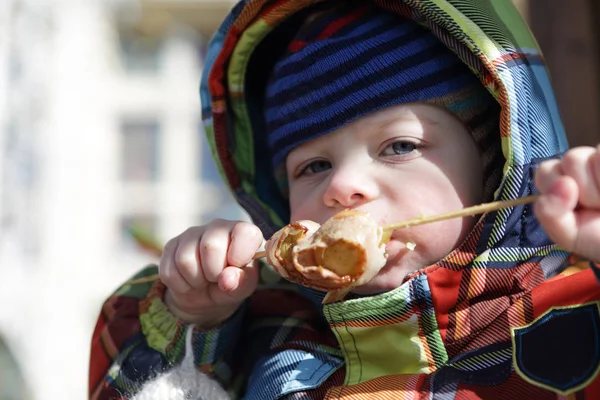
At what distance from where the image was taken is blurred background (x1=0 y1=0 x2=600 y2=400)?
4.31 m

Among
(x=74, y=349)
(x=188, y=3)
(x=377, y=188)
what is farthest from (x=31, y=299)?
(x=377, y=188)

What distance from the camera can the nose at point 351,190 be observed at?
1.07 meters

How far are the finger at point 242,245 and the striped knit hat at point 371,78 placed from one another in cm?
21

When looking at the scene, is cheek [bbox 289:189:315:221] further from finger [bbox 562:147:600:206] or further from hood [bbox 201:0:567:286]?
finger [bbox 562:147:600:206]

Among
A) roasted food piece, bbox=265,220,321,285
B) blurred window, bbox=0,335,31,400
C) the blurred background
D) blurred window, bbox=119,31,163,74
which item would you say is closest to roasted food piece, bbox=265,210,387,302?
roasted food piece, bbox=265,220,321,285

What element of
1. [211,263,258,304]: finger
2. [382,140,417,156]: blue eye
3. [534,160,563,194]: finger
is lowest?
[211,263,258,304]: finger

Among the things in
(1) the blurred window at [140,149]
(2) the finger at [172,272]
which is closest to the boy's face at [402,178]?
(2) the finger at [172,272]

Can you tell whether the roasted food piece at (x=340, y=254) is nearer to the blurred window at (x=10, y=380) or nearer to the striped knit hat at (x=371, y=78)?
the striped knit hat at (x=371, y=78)

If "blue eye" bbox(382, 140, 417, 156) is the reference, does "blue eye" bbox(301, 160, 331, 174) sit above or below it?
below

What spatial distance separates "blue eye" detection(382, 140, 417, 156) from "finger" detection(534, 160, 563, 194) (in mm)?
290

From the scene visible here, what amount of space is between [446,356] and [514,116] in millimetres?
365

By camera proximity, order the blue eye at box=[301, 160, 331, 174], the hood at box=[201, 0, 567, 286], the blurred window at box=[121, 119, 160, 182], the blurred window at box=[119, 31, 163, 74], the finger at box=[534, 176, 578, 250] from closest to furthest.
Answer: the finger at box=[534, 176, 578, 250], the hood at box=[201, 0, 567, 286], the blue eye at box=[301, 160, 331, 174], the blurred window at box=[121, 119, 160, 182], the blurred window at box=[119, 31, 163, 74]

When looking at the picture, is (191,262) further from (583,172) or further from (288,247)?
(583,172)

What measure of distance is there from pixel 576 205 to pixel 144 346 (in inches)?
30.2
